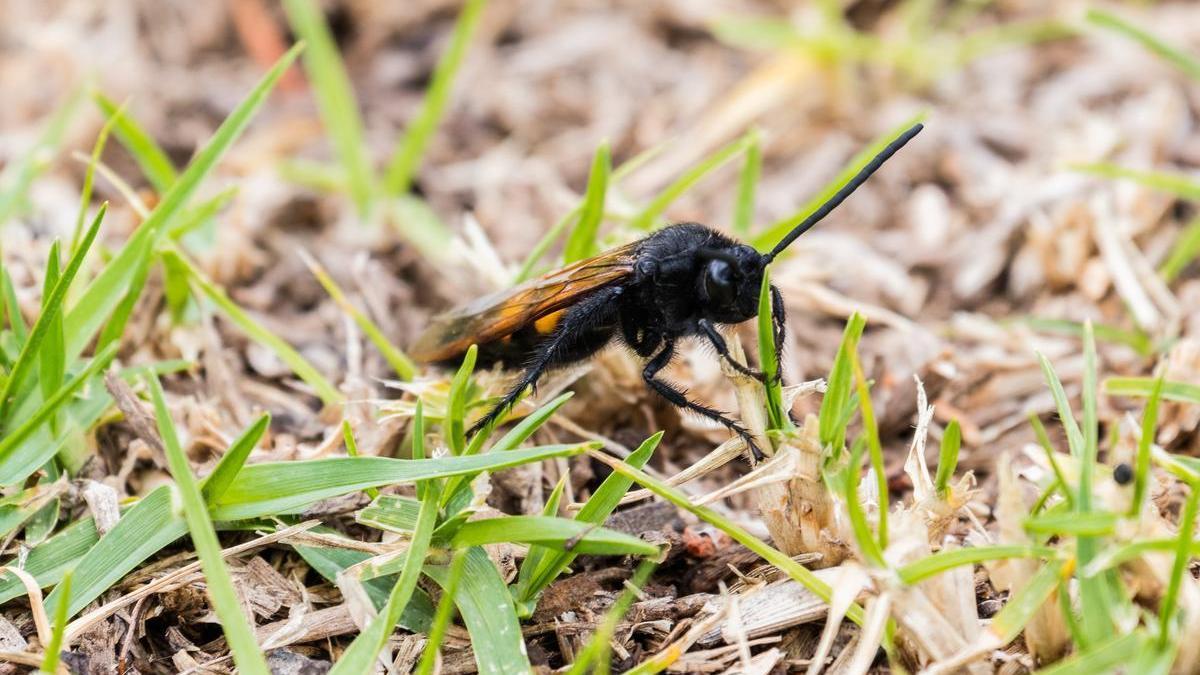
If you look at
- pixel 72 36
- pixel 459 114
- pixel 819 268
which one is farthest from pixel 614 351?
pixel 72 36

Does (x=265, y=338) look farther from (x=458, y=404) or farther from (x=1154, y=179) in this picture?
(x=1154, y=179)

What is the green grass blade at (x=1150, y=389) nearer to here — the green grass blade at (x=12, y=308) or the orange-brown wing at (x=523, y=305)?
the orange-brown wing at (x=523, y=305)

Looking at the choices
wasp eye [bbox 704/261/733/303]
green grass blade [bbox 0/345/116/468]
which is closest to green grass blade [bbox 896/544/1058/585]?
wasp eye [bbox 704/261/733/303]

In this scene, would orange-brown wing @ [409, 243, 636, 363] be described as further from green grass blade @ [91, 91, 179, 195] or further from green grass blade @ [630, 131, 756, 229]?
green grass blade @ [91, 91, 179, 195]

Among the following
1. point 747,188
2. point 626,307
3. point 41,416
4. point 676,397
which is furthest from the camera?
point 747,188

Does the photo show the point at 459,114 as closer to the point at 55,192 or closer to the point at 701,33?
the point at 701,33

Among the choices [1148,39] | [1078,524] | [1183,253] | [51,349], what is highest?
[51,349]

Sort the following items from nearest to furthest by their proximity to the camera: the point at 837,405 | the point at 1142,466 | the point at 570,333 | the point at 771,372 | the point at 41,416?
the point at 1142,466 < the point at 41,416 < the point at 837,405 < the point at 771,372 < the point at 570,333

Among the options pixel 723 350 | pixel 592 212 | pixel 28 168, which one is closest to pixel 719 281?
pixel 723 350
